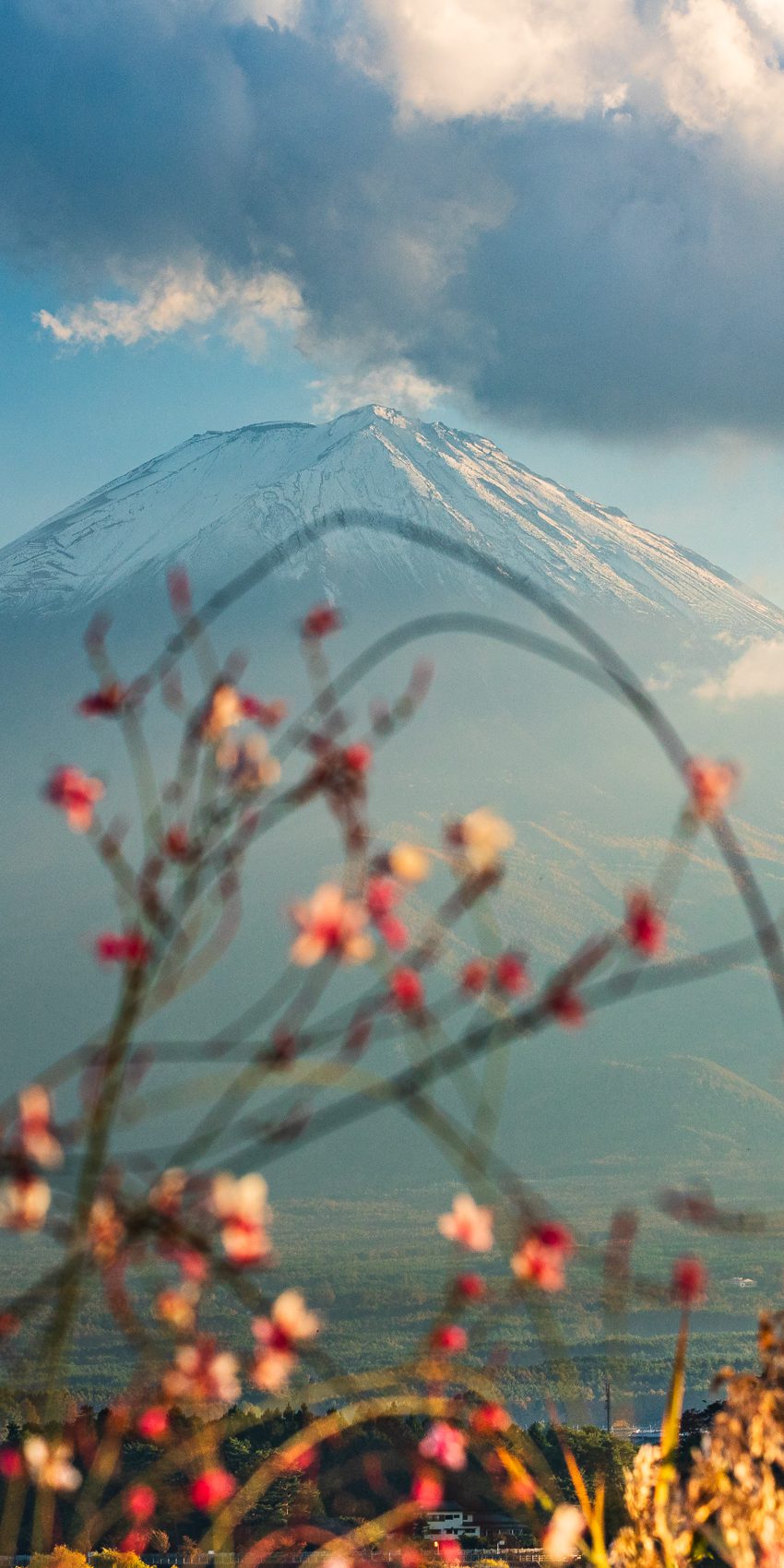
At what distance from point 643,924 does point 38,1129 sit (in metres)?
0.78

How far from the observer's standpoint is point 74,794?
1.90m

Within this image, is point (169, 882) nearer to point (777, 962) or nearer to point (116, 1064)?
point (116, 1064)

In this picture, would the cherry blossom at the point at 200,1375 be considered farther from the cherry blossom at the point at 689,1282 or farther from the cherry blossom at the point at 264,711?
the cherry blossom at the point at 264,711

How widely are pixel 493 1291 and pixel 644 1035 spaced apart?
188574mm

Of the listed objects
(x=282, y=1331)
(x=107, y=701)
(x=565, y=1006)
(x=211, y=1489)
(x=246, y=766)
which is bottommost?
(x=211, y=1489)

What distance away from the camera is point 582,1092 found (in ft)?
573

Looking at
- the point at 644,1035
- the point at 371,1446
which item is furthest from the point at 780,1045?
the point at 371,1446

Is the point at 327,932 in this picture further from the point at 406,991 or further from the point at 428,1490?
the point at 428,1490

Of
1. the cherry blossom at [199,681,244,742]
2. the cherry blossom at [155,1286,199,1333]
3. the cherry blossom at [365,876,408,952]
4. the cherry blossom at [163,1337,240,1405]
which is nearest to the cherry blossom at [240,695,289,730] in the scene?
the cherry blossom at [199,681,244,742]

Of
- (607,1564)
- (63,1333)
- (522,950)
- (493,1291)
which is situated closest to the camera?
(63,1333)

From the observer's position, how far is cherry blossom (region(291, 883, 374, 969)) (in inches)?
63.1

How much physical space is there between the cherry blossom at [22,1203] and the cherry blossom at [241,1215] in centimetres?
20

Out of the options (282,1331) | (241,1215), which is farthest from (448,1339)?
(241,1215)

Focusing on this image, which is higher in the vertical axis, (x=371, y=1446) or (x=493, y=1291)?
(x=371, y=1446)
